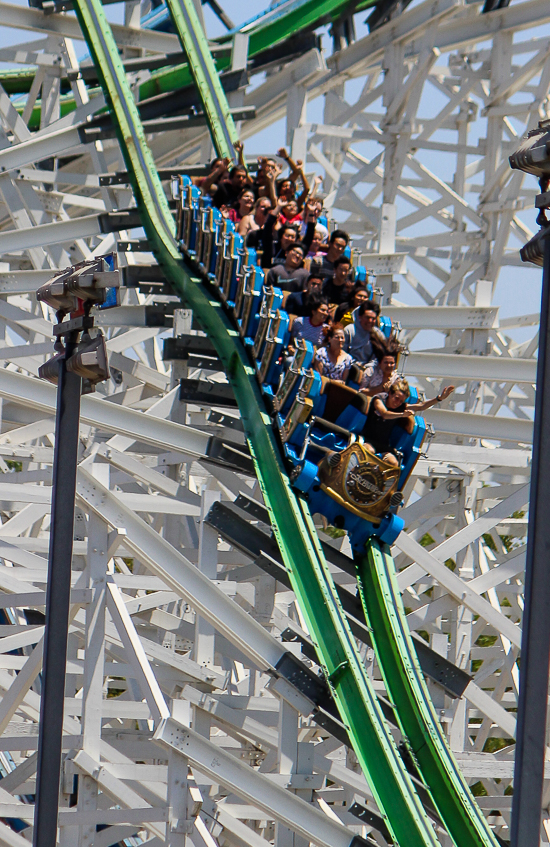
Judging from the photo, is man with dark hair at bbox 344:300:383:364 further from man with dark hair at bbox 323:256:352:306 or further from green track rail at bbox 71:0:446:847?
green track rail at bbox 71:0:446:847

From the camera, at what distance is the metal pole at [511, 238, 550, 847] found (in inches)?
105

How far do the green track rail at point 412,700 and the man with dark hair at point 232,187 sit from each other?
3.41 metres

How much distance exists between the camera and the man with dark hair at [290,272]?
278 inches

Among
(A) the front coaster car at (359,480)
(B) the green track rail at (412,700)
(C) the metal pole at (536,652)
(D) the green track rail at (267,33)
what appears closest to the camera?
(C) the metal pole at (536,652)

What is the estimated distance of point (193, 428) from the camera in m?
6.16

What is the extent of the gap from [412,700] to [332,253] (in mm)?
3052

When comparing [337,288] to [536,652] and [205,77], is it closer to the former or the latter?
[205,77]

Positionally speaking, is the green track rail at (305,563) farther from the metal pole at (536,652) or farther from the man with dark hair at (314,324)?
the metal pole at (536,652)

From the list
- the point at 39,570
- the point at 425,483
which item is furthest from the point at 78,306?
the point at 425,483

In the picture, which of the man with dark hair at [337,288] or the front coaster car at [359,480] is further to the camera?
the man with dark hair at [337,288]

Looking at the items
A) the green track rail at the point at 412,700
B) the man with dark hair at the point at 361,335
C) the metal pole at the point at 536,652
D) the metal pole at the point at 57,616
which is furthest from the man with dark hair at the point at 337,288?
the metal pole at the point at 536,652

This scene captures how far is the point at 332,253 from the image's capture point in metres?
7.25

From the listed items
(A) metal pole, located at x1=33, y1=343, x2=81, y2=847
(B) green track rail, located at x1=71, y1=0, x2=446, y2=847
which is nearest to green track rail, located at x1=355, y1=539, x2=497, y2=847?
(B) green track rail, located at x1=71, y1=0, x2=446, y2=847

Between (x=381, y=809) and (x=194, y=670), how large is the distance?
1191 millimetres
